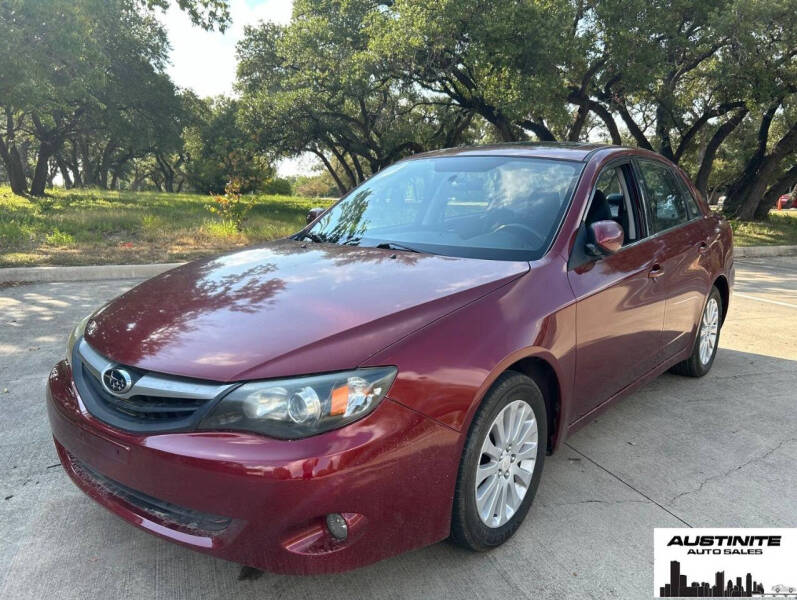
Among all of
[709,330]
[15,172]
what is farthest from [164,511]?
[15,172]

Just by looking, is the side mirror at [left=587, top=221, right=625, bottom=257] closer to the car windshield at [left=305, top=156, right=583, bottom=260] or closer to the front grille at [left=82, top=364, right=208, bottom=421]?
the car windshield at [left=305, top=156, right=583, bottom=260]

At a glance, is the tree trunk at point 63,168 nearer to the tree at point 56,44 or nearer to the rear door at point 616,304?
the tree at point 56,44

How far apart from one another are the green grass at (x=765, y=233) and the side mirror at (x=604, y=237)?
12969 millimetres

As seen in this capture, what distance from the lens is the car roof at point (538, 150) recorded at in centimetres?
340

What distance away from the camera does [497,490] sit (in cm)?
234

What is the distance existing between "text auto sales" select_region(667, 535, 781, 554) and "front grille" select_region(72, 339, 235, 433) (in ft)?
6.66

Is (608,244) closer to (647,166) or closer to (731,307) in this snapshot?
(647,166)

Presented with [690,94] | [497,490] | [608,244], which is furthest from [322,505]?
[690,94]

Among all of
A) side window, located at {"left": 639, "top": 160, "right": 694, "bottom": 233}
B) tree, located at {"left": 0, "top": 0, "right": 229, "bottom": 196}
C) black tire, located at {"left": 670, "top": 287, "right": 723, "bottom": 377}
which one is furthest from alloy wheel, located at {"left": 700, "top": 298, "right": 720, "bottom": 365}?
tree, located at {"left": 0, "top": 0, "right": 229, "bottom": 196}

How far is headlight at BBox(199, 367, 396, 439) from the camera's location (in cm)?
182

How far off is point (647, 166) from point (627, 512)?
88.8 inches

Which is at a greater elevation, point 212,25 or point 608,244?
point 212,25

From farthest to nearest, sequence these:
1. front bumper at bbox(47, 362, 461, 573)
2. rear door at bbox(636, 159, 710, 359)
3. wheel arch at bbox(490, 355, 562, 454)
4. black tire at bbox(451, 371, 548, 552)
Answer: rear door at bbox(636, 159, 710, 359), wheel arch at bbox(490, 355, 562, 454), black tire at bbox(451, 371, 548, 552), front bumper at bbox(47, 362, 461, 573)

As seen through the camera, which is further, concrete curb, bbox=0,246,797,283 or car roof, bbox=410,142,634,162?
concrete curb, bbox=0,246,797,283
